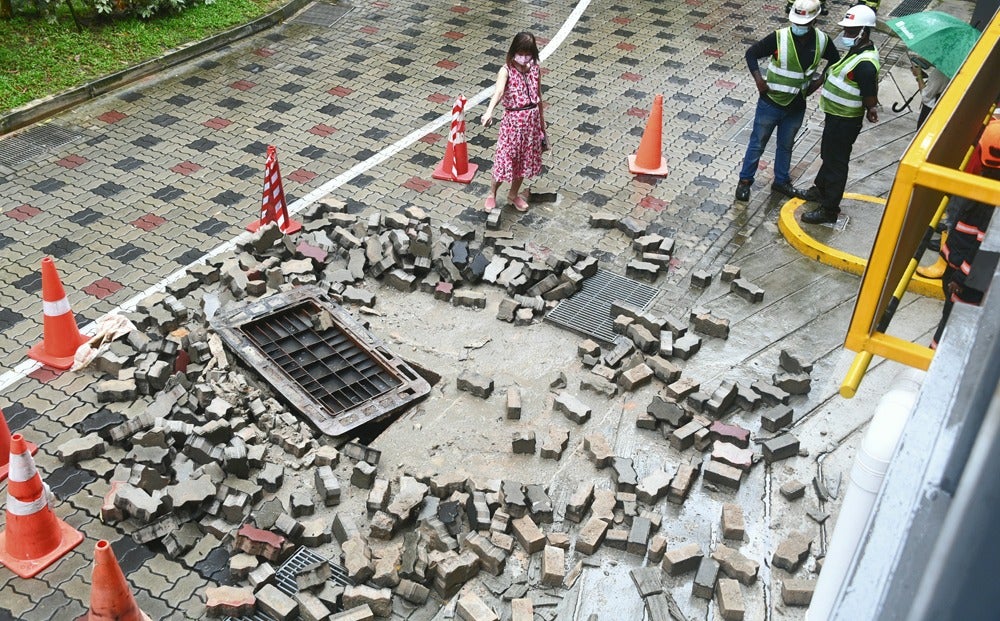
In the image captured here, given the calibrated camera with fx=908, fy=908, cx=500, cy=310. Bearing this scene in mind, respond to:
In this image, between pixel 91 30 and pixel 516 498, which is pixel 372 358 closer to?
pixel 516 498

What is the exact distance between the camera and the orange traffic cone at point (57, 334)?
21.4 ft

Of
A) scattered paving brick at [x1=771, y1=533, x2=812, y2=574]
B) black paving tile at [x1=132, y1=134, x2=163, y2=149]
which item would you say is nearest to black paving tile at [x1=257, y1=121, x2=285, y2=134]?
black paving tile at [x1=132, y1=134, x2=163, y2=149]

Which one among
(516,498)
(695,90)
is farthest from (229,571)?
(695,90)

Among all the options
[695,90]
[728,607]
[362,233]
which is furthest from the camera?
[695,90]

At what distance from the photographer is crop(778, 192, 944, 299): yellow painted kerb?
25.9 ft

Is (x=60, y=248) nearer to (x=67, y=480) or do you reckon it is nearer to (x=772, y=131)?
(x=67, y=480)

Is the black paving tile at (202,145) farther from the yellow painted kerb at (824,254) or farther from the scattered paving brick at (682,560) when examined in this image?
the scattered paving brick at (682,560)

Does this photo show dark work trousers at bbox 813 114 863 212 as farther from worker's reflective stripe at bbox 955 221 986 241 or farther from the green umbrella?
worker's reflective stripe at bbox 955 221 986 241

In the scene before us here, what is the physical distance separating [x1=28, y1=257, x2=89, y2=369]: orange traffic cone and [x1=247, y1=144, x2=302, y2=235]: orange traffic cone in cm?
198

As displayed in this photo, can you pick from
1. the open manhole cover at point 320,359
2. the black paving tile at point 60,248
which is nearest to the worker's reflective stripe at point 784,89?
the open manhole cover at point 320,359

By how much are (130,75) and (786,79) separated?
791 centimetres

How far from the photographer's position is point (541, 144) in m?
8.82

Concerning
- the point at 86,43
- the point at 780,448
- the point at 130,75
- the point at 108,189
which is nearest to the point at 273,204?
the point at 108,189

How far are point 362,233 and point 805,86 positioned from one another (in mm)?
4532
